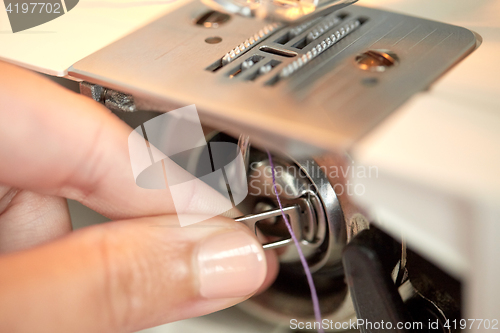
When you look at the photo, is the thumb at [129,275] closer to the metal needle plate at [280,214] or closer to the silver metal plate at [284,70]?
the metal needle plate at [280,214]

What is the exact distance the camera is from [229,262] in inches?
16.4

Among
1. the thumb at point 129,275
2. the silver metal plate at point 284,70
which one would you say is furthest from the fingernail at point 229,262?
the silver metal plate at point 284,70

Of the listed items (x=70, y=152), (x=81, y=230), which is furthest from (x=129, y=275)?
(x=70, y=152)

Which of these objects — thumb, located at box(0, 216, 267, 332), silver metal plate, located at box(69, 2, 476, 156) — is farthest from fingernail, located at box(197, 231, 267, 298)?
silver metal plate, located at box(69, 2, 476, 156)

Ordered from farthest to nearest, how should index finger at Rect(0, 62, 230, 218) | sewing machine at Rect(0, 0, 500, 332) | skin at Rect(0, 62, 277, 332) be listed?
index finger at Rect(0, 62, 230, 218)
skin at Rect(0, 62, 277, 332)
sewing machine at Rect(0, 0, 500, 332)

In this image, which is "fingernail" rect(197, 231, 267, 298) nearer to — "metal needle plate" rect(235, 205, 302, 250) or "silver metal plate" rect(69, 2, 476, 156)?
"metal needle plate" rect(235, 205, 302, 250)

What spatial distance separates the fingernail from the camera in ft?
1.35

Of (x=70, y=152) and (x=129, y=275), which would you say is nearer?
(x=129, y=275)

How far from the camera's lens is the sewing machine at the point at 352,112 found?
0.81ft

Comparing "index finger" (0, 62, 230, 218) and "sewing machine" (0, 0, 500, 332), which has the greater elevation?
"sewing machine" (0, 0, 500, 332)

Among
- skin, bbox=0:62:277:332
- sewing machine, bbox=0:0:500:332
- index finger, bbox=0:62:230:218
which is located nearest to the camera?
sewing machine, bbox=0:0:500:332

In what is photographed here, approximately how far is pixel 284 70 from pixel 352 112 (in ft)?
0.25

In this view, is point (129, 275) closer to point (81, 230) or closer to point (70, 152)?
point (81, 230)

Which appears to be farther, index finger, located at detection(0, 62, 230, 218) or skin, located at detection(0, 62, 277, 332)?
index finger, located at detection(0, 62, 230, 218)
